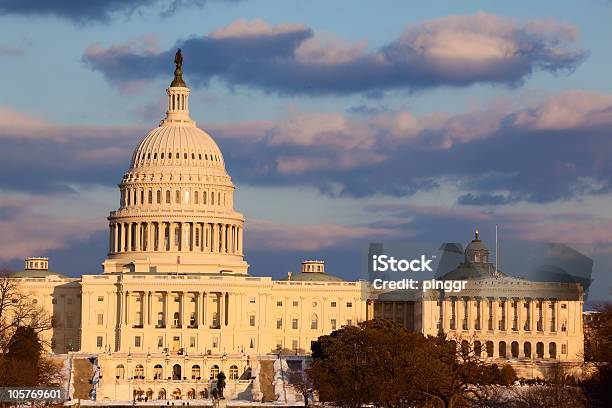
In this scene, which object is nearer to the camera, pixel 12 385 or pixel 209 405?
pixel 12 385

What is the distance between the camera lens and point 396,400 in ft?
498

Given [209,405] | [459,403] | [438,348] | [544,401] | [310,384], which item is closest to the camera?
[544,401]

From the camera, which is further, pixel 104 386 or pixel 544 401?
pixel 104 386

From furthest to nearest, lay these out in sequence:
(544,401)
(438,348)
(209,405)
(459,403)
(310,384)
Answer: (310,384) → (209,405) → (438,348) → (459,403) → (544,401)

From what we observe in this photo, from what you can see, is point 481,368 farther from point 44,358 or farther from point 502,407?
point 44,358

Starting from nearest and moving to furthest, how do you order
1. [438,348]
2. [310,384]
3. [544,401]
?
[544,401]
[438,348]
[310,384]

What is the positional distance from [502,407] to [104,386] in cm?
5769

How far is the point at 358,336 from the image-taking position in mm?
184375

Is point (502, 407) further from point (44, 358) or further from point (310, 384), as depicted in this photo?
point (44, 358)

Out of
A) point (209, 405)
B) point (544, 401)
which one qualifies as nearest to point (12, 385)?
point (209, 405)

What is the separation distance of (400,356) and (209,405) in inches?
852

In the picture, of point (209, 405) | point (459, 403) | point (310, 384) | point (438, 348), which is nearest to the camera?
point (459, 403)

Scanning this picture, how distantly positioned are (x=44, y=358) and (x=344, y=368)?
135ft

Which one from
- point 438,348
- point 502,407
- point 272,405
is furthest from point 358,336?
point 502,407
